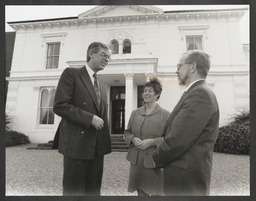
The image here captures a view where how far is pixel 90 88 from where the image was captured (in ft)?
4.64

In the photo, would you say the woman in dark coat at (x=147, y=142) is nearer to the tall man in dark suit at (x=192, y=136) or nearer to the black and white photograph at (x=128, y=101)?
the black and white photograph at (x=128, y=101)

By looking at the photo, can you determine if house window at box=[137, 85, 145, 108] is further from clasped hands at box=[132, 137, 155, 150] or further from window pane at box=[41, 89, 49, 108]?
window pane at box=[41, 89, 49, 108]

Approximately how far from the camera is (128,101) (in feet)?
6.02

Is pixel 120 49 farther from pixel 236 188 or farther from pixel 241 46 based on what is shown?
pixel 236 188

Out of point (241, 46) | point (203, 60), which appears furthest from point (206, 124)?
point (241, 46)

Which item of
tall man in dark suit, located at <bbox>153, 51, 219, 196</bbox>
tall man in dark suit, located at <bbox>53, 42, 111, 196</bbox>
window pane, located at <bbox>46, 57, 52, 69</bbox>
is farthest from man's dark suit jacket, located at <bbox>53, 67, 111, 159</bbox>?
window pane, located at <bbox>46, 57, 52, 69</bbox>

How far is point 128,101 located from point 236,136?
1.09m

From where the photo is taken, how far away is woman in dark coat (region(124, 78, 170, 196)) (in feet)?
4.40

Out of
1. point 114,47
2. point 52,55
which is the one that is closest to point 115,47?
point 114,47

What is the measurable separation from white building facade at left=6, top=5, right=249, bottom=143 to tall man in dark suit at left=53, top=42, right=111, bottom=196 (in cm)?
27

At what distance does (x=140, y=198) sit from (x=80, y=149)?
2.06 ft

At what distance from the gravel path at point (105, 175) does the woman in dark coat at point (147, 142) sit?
0.97ft

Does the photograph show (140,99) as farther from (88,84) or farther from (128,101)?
(88,84)

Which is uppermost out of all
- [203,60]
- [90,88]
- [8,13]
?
[8,13]
